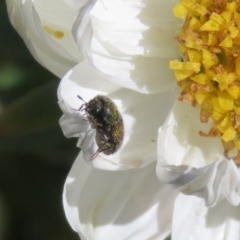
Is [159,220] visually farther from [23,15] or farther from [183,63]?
[23,15]

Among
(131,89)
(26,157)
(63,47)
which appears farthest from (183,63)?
(26,157)

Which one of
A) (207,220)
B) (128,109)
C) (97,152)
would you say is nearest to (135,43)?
(128,109)

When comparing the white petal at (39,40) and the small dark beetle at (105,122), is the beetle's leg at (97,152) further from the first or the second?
the white petal at (39,40)

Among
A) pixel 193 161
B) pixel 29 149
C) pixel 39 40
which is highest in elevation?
pixel 39 40

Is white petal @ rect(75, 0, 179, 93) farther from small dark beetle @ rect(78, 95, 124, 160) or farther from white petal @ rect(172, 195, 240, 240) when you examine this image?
white petal @ rect(172, 195, 240, 240)

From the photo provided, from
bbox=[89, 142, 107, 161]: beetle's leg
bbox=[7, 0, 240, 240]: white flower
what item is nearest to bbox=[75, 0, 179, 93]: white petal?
bbox=[7, 0, 240, 240]: white flower

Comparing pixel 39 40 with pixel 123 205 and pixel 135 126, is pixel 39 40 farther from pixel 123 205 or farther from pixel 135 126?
pixel 123 205
